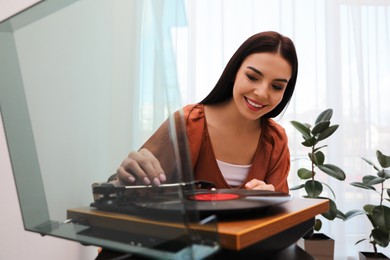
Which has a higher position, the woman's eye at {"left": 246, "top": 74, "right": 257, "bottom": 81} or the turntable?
the woman's eye at {"left": 246, "top": 74, "right": 257, "bottom": 81}

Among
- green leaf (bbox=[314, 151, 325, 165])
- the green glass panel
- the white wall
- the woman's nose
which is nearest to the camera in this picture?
the green glass panel

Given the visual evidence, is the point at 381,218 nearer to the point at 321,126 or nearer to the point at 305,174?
the point at 305,174

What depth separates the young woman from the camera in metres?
0.91

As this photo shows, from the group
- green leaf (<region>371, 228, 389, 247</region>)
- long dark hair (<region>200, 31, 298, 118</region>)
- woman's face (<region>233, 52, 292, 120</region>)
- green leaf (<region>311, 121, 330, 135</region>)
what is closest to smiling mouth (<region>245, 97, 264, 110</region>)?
woman's face (<region>233, 52, 292, 120</region>)

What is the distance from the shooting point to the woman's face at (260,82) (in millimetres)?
888

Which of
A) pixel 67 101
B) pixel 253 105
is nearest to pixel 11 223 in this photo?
pixel 67 101

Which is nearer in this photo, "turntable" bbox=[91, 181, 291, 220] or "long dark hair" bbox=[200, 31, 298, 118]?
"turntable" bbox=[91, 181, 291, 220]

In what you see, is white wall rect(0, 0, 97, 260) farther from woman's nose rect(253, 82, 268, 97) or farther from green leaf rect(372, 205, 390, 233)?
green leaf rect(372, 205, 390, 233)

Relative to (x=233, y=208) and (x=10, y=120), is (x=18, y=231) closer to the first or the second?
(x=10, y=120)

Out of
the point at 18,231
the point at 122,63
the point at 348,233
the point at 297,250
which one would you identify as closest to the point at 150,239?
the point at 122,63

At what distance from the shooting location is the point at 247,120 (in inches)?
40.6

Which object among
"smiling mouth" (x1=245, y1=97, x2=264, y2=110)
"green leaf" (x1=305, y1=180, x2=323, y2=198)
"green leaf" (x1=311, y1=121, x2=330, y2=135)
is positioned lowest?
"green leaf" (x1=305, y1=180, x2=323, y2=198)

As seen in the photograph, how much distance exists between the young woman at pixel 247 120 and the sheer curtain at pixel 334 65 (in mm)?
865

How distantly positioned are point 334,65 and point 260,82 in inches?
48.5
